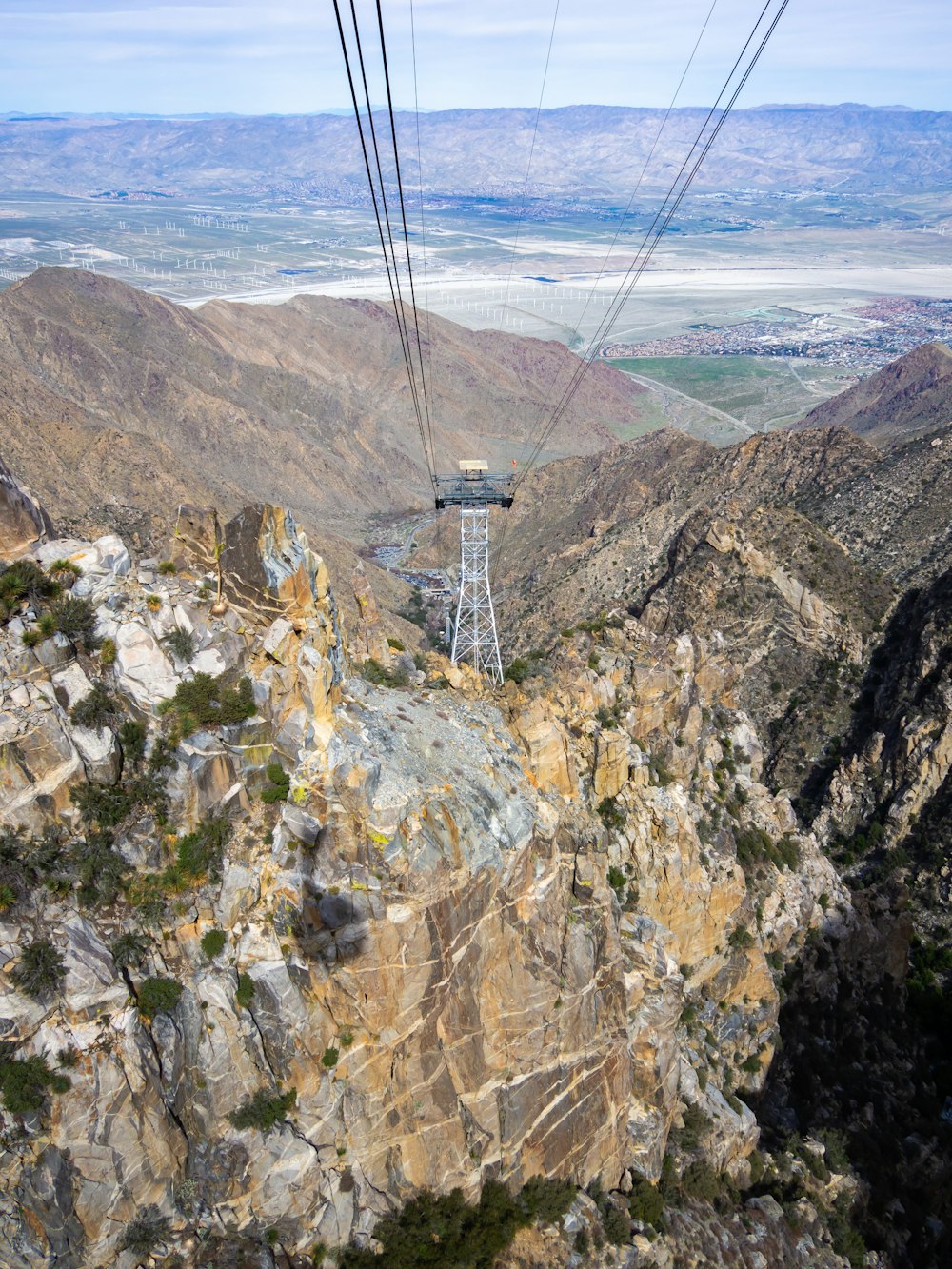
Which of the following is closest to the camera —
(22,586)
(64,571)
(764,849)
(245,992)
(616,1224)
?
(22,586)

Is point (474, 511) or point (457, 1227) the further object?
point (474, 511)

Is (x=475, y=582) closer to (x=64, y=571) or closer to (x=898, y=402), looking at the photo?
(x=64, y=571)

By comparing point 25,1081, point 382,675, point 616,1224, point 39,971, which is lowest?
point 616,1224

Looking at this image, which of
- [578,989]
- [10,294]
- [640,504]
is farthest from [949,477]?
[10,294]

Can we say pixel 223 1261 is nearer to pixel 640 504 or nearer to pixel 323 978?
pixel 323 978

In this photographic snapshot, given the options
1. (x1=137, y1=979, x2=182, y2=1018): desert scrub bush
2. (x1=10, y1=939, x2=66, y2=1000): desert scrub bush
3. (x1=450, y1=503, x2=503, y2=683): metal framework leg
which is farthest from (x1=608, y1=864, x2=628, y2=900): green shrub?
(x1=10, y1=939, x2=66, y2=1000): desert scrub bush

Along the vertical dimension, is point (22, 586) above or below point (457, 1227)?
above

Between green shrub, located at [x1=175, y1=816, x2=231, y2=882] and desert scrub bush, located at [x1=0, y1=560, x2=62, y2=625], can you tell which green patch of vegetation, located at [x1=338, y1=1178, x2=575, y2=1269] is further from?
desert scrub bush, located at [x1=0, y1=560, x2=62, y2=625]

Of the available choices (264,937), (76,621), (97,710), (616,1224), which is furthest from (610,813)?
(76,621)
